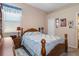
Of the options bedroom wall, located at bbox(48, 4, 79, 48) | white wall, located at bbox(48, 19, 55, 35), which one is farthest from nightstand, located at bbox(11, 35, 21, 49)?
bedroom wall, located at bbox(48, 4, 79, 48)

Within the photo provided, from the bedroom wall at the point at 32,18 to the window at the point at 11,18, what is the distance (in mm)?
90

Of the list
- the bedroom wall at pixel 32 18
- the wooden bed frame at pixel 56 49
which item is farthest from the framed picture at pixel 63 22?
the bedroom wall at pixel 32 18

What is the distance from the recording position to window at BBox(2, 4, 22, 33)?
5.34 ft

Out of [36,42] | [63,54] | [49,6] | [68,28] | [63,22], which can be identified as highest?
[49,6]

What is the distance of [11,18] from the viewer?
1688mm

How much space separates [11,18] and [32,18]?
36cm

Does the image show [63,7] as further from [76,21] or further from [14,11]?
[14,11]

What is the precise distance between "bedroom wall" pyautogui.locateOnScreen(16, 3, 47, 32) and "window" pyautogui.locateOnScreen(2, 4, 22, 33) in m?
0.09

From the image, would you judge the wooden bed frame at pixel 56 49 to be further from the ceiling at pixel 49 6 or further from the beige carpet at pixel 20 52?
the ceiling at pixel 49 6

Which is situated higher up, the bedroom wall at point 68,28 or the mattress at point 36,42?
the bedroom wall at point 68,28

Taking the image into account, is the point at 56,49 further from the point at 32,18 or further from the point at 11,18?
the point at 11,18

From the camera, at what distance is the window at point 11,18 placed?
64.1 inches

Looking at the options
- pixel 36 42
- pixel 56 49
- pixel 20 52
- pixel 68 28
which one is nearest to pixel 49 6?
pixel 68 28

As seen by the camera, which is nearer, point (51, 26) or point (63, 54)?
point (63, 54)
